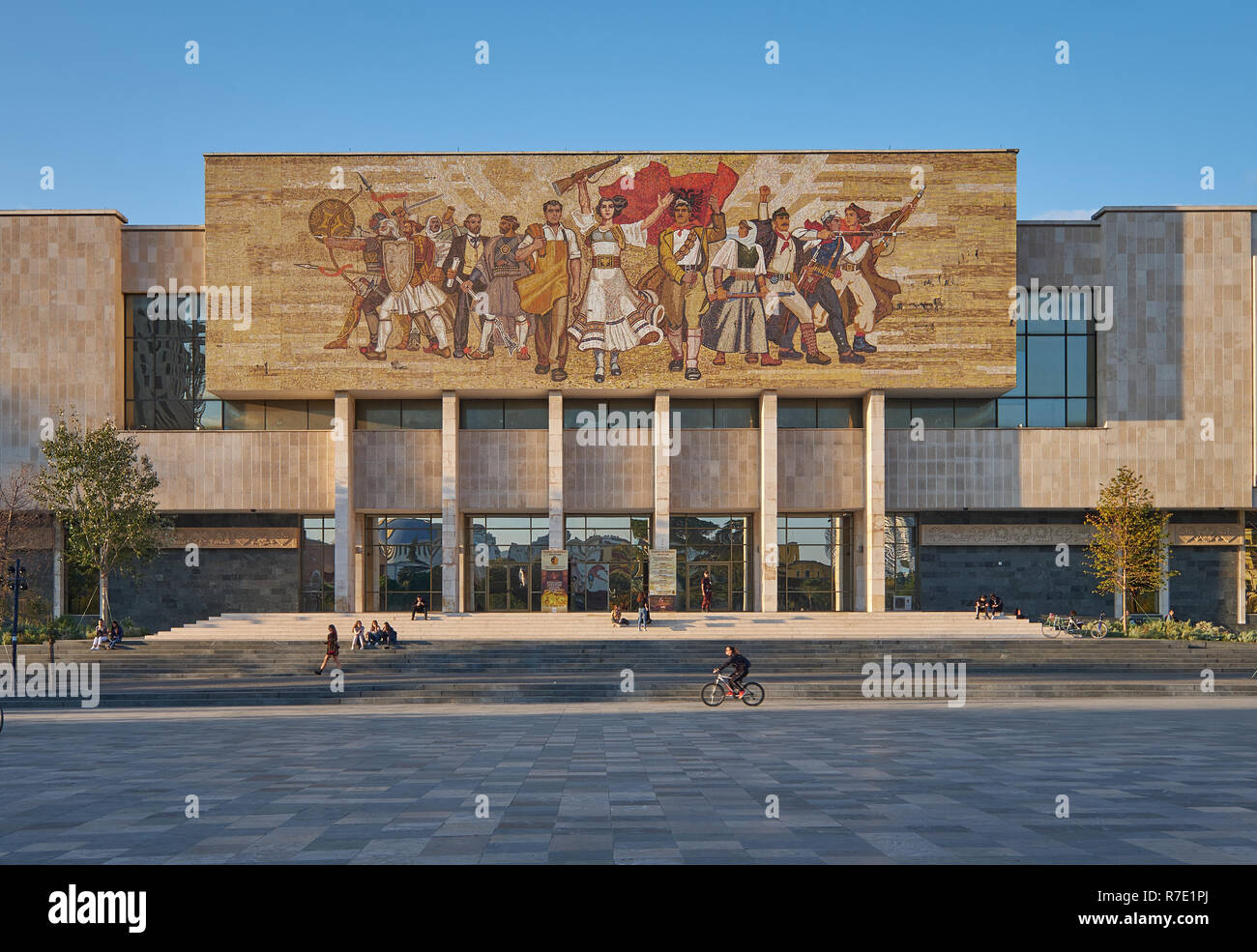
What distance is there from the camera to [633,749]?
1530 cm

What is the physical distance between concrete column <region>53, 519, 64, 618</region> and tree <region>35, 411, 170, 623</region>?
539 cm

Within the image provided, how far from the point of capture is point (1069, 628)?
4003cm

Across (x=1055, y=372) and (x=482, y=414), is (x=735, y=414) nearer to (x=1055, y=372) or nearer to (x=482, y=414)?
(x=482, y=414)

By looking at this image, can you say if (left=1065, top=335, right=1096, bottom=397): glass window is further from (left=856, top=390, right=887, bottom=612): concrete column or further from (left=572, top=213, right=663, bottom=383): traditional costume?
(left=572, top=213, right=663, bottom=383): traditional costume

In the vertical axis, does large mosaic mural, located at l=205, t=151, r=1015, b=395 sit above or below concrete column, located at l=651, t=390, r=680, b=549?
above

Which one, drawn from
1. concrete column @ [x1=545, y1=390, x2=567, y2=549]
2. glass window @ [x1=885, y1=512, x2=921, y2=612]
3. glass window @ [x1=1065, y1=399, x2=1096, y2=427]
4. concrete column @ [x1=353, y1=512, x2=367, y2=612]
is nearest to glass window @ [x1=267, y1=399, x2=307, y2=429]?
concrete column @ [x1=353, y1=512, x2=367, y2=612]

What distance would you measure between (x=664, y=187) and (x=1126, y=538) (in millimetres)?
24210

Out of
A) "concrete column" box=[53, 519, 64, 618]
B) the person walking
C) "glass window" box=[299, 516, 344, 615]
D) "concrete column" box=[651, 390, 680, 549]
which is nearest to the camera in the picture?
the person walking

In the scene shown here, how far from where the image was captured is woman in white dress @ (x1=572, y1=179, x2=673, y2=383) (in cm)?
4312

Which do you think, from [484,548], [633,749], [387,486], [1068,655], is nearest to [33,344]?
[387,486]

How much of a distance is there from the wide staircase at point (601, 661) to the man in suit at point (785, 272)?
38.7 ft

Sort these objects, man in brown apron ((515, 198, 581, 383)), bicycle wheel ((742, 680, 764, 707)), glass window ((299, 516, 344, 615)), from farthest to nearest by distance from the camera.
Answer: glass window ((299, 516, 344, 615)), man in brown apron ((515, 198, 581, 383)), bicycle wheel ((742, 680, 764, 707))
